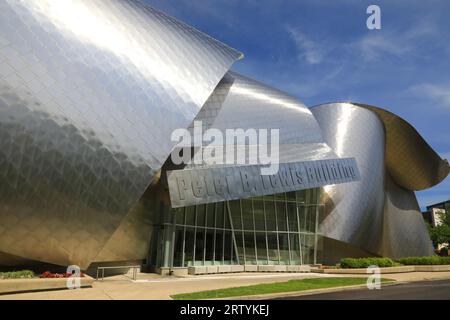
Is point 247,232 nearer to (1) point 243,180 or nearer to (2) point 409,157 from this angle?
(1) point 243,180

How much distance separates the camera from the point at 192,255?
25.3m

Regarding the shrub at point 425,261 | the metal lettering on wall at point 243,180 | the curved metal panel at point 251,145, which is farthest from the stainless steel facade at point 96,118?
the shrub at point 425,261

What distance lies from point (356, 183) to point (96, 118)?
24482mm

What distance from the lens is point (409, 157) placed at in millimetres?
45406

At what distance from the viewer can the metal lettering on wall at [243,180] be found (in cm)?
2122

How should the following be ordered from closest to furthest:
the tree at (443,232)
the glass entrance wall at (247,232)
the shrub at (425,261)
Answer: the glass entrance wall at (247,232) → the shrub at (425,261) → the tree at (443,232)

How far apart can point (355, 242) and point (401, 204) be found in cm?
1560

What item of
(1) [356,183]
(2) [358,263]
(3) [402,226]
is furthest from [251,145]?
(3) [402,226]

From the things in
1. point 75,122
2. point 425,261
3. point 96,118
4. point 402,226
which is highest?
point 96,118

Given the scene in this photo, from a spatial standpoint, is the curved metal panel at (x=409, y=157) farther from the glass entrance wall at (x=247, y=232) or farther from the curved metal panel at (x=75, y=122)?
the curved metal panel at (x=75, y=122)

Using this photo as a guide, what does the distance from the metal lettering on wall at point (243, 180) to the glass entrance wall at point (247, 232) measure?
370cm
